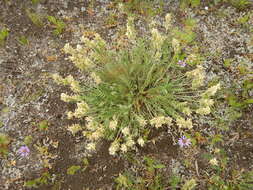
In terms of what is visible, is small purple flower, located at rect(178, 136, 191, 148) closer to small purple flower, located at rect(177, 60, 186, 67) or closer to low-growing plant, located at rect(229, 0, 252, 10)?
small purple flower, located at rect(177, 60, 186, 67)

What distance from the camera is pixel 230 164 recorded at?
3.33m

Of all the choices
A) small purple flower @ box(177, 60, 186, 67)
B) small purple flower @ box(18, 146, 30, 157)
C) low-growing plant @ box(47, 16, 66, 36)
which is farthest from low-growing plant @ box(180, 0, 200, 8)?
small purple flower @ box(18, 146, 30, 157)

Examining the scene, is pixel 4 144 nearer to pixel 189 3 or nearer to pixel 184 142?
pixel 184 142

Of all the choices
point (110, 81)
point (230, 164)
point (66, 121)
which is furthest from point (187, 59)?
point (66, 121)

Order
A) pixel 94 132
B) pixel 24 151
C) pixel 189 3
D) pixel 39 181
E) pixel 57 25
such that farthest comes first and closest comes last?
pixel 189 3
pixel 57 25
pixel 24 151
pixel 39 181
pixel 94 132

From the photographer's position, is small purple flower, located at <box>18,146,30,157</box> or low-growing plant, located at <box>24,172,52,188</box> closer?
low-growing plant, located at <box>24,172,52,188</box>

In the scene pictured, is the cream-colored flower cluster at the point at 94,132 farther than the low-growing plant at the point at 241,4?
No

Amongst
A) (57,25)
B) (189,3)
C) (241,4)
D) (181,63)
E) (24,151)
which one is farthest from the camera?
(189,3)

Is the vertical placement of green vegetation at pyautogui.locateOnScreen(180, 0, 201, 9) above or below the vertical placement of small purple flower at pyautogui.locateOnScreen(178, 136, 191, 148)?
above

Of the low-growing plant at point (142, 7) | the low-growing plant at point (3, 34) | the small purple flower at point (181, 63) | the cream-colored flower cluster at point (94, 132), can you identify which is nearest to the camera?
the cream-colored flower cluster at point (94, 132)

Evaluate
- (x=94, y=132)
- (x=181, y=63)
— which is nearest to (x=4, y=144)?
(x=94, y=132)

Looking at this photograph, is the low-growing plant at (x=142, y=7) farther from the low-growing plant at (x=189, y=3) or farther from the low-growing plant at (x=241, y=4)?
the low-growing plant at (x=241, y=4)

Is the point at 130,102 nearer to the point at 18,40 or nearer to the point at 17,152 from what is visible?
the point at 17,152

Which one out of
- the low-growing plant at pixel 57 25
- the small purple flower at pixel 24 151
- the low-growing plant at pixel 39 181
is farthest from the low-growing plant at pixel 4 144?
the low-growing plant at pixel 57 25
